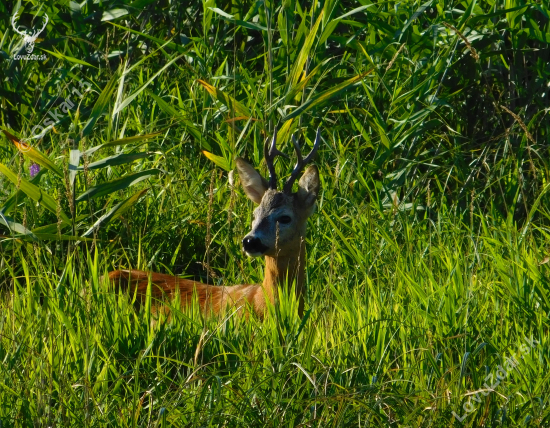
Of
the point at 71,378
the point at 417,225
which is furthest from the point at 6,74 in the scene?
the point at 71,378

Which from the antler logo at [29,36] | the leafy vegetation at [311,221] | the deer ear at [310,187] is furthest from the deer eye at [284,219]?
the antler logo at [29,36]

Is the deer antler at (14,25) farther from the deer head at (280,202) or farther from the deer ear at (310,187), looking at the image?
the deer ear at (310,187)

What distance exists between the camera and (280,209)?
4.72 m

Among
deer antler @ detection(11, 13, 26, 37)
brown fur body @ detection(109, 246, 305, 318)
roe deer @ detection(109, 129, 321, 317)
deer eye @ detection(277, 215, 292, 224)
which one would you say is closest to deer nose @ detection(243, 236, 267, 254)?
roe deer @ detection(109, 129, 321, 317)

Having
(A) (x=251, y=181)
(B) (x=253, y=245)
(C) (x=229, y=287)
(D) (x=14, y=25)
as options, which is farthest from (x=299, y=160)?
(D) (x=14, y=25)

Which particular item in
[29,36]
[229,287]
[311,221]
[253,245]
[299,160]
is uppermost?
[29,36]

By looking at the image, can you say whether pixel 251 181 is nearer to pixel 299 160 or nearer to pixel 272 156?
pixel 272 156

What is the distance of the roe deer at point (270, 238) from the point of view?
4.51 metres

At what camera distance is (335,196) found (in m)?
5.09

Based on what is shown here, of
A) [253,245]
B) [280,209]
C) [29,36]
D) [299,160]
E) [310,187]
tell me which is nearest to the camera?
[253,245]

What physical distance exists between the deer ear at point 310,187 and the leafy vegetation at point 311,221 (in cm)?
18

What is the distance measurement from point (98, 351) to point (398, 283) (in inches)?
54.6

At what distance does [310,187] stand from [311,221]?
0.30 m

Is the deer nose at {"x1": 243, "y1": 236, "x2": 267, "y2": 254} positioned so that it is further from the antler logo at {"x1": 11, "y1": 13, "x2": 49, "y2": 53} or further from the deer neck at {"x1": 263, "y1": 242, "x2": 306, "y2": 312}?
the antler logo at {"x1": 11, "y1": 13, "x2": 49, "y2": 53}
